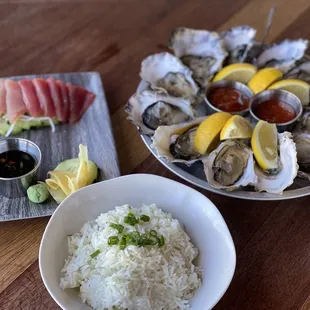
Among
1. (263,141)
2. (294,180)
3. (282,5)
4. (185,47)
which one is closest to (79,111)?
(185,47)

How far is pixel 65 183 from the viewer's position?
1275mm

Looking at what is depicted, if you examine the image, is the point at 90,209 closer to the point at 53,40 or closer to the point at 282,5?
the point at 53,40

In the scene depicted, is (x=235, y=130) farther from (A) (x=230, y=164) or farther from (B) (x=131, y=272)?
(B) (x=131, y=272)

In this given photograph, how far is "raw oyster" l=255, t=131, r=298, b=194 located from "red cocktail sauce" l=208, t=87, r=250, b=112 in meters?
0.26

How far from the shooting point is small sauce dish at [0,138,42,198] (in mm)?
1256

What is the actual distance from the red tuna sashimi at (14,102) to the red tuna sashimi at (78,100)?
0.16 metres

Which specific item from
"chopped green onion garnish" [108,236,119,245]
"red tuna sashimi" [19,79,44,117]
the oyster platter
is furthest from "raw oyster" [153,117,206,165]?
"red tuna sashimi" [19,79,44,117]

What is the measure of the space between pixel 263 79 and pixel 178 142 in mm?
416

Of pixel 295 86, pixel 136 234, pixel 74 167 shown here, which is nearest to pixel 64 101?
pixel 74 167

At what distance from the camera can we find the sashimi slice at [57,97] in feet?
5.07

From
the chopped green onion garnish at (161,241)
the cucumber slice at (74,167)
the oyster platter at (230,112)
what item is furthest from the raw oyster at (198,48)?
the chopped green onion garnish at (161,241)

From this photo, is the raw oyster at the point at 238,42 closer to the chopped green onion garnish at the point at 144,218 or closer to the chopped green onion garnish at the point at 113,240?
the chopped green onion garnish at the point at 144,218

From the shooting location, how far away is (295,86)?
1.54m

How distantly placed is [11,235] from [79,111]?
1.73ft
